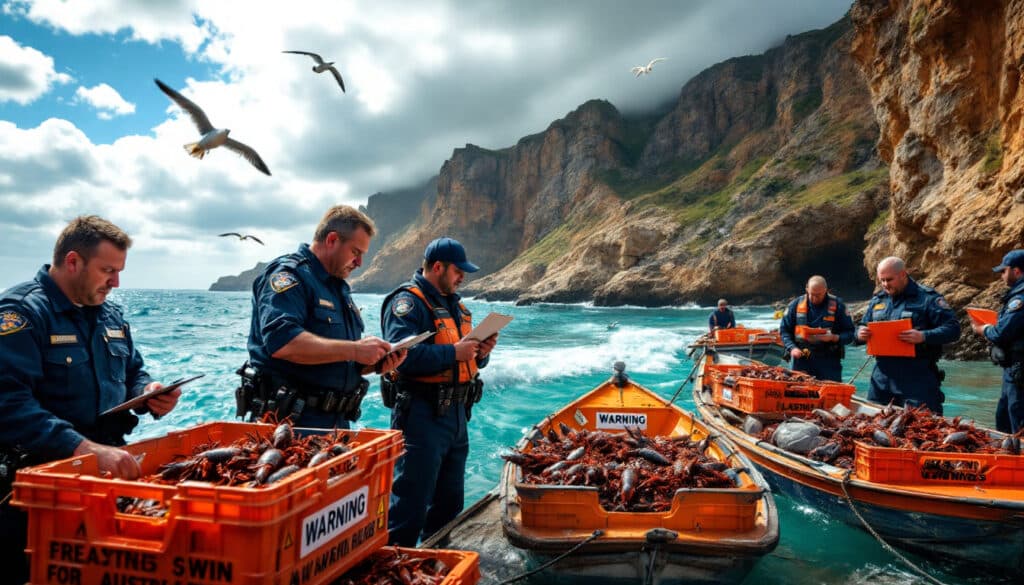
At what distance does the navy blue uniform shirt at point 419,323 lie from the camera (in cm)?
381

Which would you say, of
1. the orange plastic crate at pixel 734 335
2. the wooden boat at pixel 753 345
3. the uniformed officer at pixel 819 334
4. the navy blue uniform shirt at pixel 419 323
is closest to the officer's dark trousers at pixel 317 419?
the navy blue uniform shirt at pixel 419 323

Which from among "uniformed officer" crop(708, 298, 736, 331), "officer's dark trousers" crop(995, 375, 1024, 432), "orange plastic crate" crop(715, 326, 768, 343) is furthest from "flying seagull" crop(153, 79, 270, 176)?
"uniformed officer" crop(708, 298, 736, 331)

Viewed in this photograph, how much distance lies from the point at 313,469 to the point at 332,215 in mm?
2118

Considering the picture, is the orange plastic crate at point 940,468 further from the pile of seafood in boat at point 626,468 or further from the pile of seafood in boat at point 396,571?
the pile of seafood in boat at point 396,571

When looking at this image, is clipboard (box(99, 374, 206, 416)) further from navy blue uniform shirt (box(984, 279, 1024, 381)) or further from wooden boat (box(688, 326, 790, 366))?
wooden boat (box(688, 326, 790, 366))

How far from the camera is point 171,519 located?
171cm

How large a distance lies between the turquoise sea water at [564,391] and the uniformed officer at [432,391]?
2.98 metres

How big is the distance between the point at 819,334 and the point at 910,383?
63.1 inches

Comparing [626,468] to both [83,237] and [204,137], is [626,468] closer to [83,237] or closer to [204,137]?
[83,237]

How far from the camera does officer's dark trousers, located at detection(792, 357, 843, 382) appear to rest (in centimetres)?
827

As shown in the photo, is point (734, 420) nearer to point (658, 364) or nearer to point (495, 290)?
point (658, 364)

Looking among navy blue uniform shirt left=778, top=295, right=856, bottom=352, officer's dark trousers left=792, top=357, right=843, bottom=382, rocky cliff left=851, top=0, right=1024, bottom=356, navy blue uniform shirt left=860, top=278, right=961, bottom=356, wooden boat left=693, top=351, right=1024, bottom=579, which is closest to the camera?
wooden boat left=693, top=351, right=1024, bottom=579

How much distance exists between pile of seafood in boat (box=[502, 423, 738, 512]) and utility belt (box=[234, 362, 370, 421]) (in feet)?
5.29

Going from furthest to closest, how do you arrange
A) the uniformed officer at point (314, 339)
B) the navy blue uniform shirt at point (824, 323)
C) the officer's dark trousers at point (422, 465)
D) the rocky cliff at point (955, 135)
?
the rocky cliff at point (955, 135) → the navy blue uniform shirt at point (824, 323) → the officer's dark trousers at point (422, 465) → the uniformed officer at point (314, 339)
